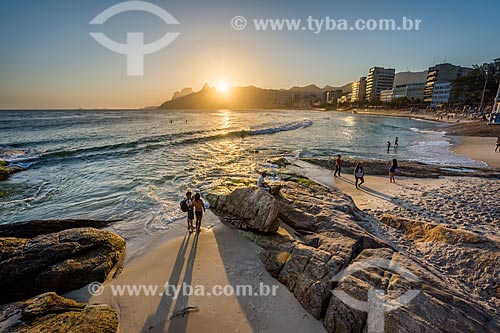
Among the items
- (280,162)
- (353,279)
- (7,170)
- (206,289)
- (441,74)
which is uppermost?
(441,74)

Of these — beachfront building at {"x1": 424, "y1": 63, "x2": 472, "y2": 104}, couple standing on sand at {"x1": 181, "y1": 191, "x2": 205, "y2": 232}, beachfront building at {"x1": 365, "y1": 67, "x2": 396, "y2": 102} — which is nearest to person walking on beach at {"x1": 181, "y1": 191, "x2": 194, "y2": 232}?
couple standing on sand at {"x1": 181, "y1": 191, "x2": 205, "y2": 232}

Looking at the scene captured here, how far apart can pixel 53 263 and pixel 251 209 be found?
19.3 feet

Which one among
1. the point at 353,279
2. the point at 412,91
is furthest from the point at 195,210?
the point at 412,91

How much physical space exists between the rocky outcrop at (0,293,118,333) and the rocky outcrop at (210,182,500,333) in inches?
164

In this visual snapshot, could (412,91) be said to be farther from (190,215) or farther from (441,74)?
(190,215)

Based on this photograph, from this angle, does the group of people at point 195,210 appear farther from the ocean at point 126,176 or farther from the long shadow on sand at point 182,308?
the long shadow on sand at point 182,308

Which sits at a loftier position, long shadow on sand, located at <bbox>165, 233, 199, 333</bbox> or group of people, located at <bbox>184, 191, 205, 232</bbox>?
group of people, located at <bbox>184, 191, 205, 232</bbox>

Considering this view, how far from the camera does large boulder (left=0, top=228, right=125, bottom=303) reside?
18.8 feet

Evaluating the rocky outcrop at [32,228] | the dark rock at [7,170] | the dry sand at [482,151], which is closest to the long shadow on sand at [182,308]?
the rocky outcrop at [32,228]

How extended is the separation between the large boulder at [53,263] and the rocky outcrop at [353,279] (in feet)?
15.2

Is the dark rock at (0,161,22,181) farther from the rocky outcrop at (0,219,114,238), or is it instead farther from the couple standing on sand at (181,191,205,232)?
the couple standing on sand at (181,191,205,232)

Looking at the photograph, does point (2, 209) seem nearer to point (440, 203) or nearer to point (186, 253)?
point (186, 253)

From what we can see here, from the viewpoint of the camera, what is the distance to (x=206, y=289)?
20.9 feet

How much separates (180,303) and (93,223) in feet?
21.2
